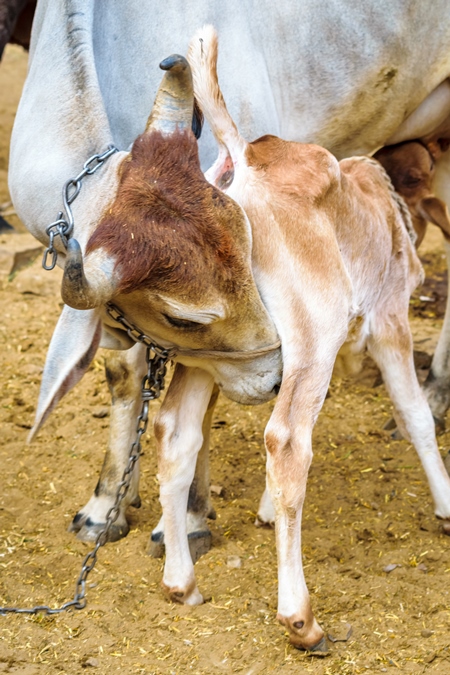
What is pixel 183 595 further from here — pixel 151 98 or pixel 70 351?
pixel 151 98

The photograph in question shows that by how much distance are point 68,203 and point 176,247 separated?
0.43m

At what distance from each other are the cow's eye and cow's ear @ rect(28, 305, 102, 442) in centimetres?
23

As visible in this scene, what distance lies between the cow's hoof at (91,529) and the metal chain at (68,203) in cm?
141

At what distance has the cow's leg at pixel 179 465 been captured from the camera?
142 inches

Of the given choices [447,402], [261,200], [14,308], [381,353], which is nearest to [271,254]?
[261,200]

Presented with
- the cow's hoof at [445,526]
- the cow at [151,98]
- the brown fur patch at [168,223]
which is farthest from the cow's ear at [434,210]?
the brown fur patch at [168,223]

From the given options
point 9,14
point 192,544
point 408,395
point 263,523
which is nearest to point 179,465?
point 192,544

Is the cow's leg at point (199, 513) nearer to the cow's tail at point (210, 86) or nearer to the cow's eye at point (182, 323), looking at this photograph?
the cow's eye at point (182, 323)

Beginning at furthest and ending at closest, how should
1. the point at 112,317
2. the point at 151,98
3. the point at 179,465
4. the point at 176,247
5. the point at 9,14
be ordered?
the point at 9,14
the point at 151,98
the point at 179,465
the point at 112,317
the point at 176,247

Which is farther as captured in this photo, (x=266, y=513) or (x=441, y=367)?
(x=441, y=367)

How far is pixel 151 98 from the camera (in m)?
3.79

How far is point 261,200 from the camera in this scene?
3539 mm

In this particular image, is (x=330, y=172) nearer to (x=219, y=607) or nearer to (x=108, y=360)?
(x=108, y=360)

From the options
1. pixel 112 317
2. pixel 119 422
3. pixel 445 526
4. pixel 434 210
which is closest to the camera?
pixel 112 317
